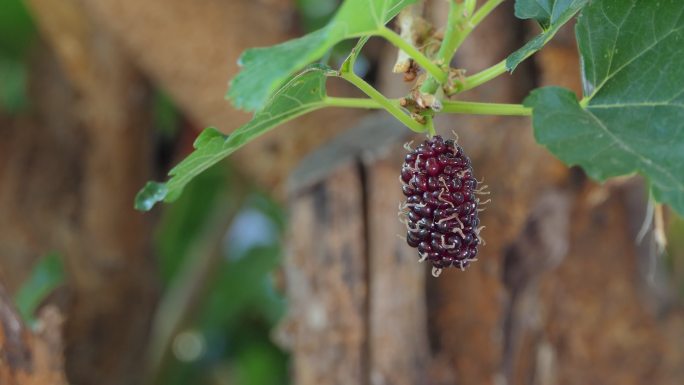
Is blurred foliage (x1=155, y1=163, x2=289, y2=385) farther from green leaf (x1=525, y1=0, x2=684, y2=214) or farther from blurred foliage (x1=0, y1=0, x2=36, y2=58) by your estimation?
green leaf (x1=525, y1=0, x2=684, y2=214)

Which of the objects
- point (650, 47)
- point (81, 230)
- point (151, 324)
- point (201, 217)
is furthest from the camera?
point (201, 217)

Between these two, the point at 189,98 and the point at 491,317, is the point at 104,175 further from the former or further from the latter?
the point at 491,317

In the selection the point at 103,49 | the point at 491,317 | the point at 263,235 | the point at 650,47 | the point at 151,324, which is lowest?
the point at 650,47

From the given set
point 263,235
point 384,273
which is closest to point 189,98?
point 384,273

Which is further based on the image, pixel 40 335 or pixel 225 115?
pixel 225 115

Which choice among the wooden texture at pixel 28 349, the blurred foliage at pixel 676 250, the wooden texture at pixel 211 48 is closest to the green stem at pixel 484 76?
the wooden texture at pixel 28 349

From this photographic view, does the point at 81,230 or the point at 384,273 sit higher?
the point at 81,230

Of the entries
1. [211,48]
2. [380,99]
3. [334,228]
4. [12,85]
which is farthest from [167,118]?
[380,99]
